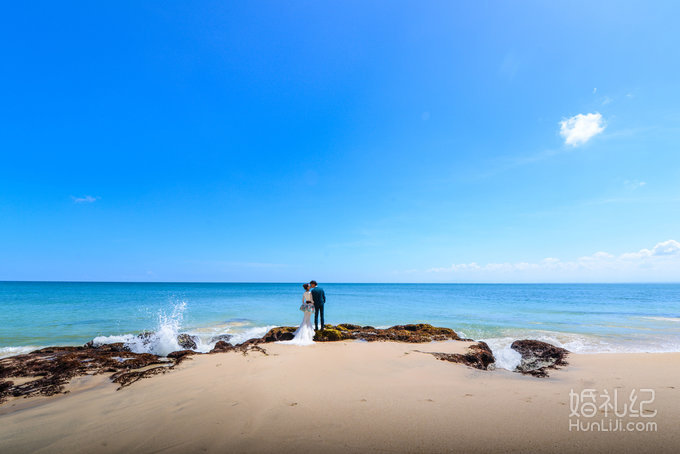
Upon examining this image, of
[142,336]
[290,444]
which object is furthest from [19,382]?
[290,444]

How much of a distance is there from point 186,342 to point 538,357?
13.0 m

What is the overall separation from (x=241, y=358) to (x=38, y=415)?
165 inches

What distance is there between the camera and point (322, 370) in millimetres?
7000

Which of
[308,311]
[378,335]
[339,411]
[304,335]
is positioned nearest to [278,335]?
[304,335]

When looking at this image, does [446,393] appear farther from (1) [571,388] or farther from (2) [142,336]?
(2) [142,336]

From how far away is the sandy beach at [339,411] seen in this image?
367 cm

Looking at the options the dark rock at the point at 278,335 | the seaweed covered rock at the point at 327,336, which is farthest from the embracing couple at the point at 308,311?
the dark rock at the point at 278,335

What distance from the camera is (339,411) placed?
455cm

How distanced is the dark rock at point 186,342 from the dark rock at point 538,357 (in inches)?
466

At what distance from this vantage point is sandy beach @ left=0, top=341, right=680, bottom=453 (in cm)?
367

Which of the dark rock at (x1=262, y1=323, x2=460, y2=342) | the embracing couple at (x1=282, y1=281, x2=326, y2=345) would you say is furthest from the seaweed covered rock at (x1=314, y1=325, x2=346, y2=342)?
the embracing couple at (x1=282, y1=281, x2=326, y2=345)

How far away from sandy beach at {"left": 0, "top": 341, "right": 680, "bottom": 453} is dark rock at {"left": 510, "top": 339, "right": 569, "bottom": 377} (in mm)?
447

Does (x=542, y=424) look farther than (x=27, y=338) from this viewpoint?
No

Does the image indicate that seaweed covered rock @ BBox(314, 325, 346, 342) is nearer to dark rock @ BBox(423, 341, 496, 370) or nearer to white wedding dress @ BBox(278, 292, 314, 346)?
white wedding dress @ BBox(278, 292, 314, 346)
